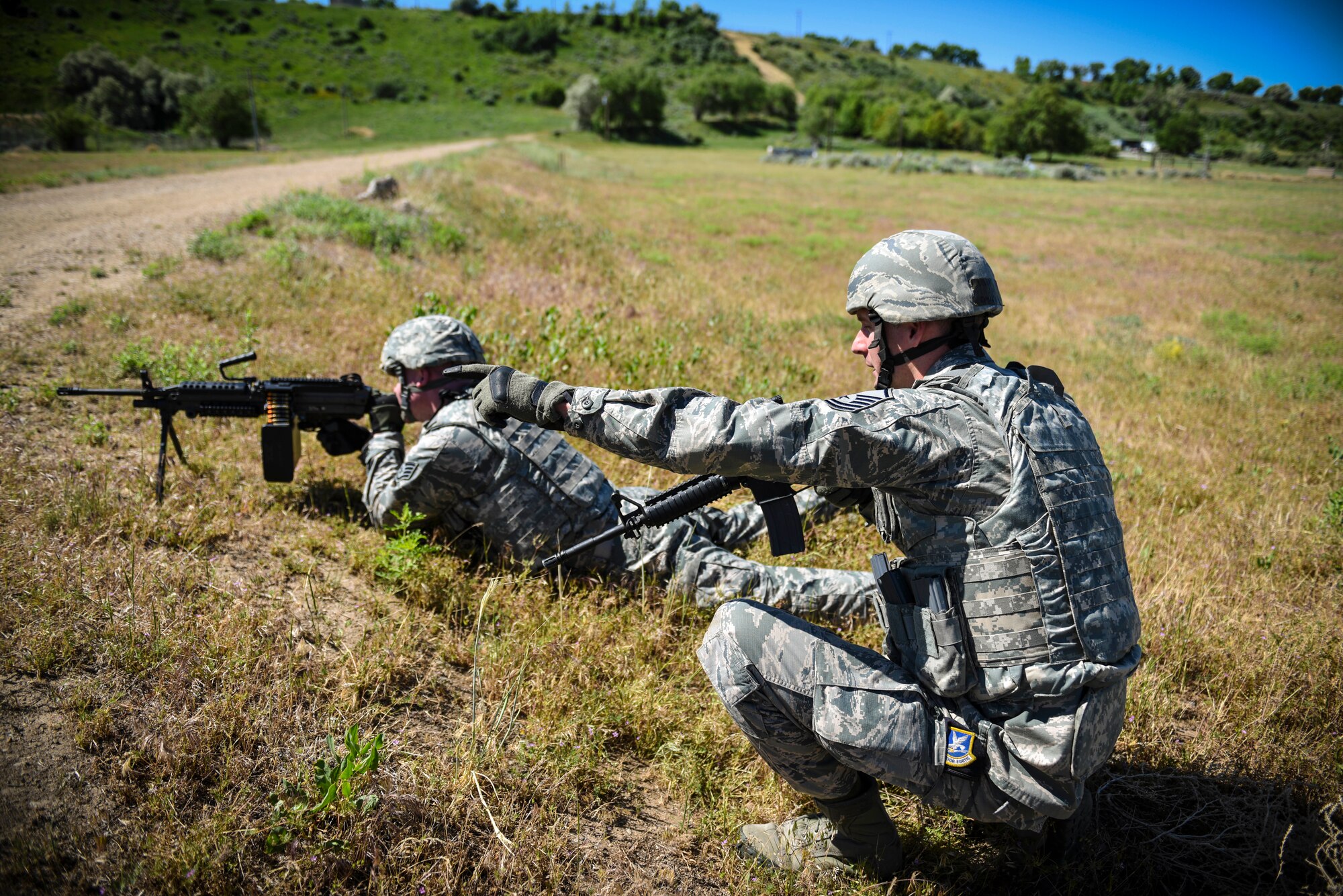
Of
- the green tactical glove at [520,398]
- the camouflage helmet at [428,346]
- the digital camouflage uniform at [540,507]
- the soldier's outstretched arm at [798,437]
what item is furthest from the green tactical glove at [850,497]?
the camouflage helmet at [428,346]

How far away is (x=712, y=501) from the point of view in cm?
323

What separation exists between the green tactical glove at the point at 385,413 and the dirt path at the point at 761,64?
125056 mm

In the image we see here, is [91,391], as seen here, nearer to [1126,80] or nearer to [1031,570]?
[1031,570]

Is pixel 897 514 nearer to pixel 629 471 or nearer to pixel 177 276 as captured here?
pixel 629 471

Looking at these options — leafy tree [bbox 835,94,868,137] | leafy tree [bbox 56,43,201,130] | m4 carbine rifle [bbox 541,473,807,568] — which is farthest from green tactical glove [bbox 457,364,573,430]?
leafy tree [bbox 835,94,868,137]

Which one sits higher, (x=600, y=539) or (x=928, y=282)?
(x=928, y=282)

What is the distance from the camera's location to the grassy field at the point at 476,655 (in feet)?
8.64

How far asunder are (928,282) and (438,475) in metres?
2.84

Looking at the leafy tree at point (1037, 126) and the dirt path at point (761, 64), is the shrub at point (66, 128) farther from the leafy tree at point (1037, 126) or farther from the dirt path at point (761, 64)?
the dirt path at point (761, 64)

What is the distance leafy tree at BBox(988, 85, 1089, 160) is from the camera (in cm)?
7262

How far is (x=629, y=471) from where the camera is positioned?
568cm

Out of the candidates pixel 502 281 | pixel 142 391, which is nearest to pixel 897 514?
pixel 142 391

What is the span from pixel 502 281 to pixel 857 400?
8116mm

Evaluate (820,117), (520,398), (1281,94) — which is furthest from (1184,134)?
(520,398)
